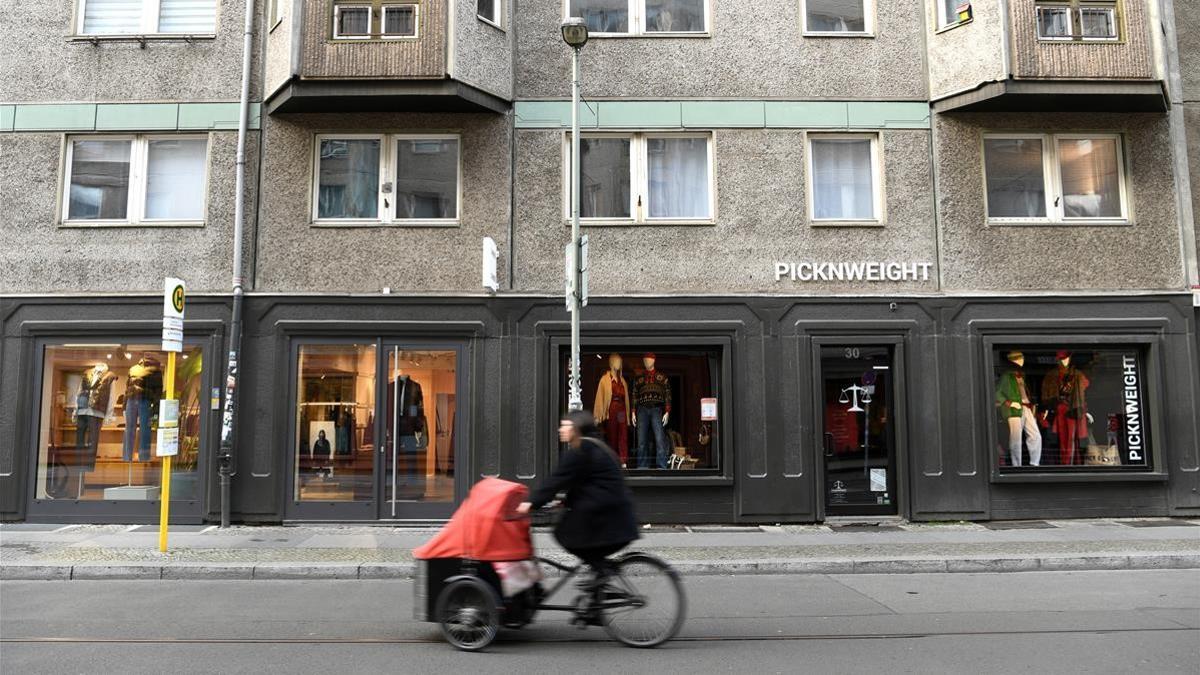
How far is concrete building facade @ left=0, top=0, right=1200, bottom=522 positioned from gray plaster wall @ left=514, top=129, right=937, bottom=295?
48 mm

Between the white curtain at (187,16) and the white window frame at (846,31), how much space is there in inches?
360

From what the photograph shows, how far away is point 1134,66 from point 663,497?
9317 mm

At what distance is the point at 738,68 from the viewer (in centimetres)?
1347

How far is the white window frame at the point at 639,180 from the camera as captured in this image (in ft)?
43.3

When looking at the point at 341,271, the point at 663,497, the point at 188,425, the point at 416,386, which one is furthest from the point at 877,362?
the point at 188,425

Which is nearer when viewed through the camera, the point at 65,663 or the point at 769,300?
the point at 65,663

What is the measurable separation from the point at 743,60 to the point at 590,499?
9292mm

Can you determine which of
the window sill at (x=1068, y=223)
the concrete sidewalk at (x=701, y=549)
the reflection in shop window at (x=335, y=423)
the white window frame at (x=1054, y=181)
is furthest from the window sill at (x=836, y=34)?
the reflection in shop window at (x=335, y=423)

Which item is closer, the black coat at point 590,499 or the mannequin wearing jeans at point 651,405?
the black coat at point 590,499

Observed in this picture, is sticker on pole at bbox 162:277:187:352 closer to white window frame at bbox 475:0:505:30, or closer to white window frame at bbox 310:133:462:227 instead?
white window frame at bbox 310:133:462:227

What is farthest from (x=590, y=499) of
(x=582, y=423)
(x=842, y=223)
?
(x=842, y=223)

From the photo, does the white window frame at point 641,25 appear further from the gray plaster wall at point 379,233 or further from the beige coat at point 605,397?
the beige coat at point 605,397

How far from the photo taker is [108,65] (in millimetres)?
13438

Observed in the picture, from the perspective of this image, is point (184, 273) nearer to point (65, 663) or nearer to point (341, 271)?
point (341, 271)
